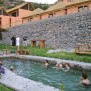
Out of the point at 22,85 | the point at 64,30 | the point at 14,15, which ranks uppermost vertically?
the point at 14,15

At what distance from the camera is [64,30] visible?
102ft

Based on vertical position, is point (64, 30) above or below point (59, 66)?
above

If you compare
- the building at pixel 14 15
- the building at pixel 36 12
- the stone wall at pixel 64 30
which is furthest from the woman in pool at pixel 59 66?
the building at pixel 14 15

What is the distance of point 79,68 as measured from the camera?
18.6 meters

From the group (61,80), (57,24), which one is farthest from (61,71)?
(57,24)

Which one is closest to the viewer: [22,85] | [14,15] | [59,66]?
[22,85]

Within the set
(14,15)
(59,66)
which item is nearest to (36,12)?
(14,15)

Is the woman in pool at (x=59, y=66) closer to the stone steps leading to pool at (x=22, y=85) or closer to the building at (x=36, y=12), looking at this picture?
the stone steps leading to pool at (x=22, y=85)

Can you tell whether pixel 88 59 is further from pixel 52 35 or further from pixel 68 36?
pixel 52 35

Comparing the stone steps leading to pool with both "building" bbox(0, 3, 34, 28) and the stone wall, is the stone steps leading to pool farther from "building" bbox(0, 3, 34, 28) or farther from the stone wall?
"building" bbox(0, 3, 34, 28)

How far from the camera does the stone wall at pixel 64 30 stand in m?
27.9

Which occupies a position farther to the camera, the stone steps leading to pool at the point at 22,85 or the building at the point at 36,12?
the building at the point at 36,12

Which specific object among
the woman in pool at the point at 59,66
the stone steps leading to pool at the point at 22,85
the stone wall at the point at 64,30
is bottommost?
the woman in pool at the point at 59,66

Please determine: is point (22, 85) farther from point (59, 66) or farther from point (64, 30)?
point (64, 30)
